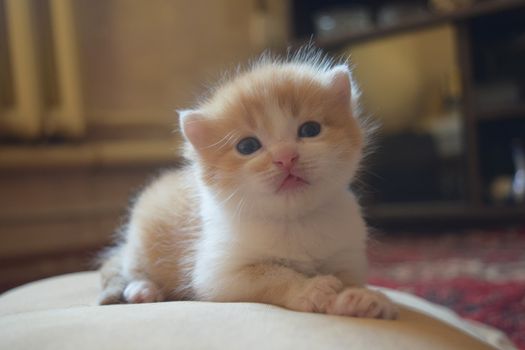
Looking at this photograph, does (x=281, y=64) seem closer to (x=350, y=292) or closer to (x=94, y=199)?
(x=350, y=292)

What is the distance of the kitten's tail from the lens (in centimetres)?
85

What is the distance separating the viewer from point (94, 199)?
7.69ft

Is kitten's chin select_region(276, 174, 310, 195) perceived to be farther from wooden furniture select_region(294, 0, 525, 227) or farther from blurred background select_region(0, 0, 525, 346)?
wooden furniture select_region(294, 0, 525, 227)

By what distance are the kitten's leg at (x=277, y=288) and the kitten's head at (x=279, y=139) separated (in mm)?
90

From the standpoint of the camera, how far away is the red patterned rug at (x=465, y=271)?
1.27 metres

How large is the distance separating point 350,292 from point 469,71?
1788 millimetres

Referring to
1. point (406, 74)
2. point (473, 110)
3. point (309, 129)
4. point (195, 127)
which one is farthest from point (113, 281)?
point (406, 74)

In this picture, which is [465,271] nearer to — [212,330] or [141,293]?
[141,293]

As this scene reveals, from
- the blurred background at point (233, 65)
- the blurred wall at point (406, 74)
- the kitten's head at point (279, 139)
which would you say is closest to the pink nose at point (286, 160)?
the kitten's head at point (279, 139)

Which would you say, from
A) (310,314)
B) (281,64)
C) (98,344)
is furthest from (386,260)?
(98,344)

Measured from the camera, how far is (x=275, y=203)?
0.79m

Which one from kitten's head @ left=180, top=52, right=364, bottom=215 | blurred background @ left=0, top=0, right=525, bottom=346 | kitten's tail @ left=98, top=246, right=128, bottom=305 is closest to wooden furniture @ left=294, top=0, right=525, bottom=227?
blurred background @ left=0, top=0, right=525, bottom=346

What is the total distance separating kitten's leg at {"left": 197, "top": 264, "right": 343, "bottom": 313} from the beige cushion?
0.04 m

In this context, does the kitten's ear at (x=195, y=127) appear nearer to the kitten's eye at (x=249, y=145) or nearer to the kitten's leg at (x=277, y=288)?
the kitten's eye at (x=249, y=145)
